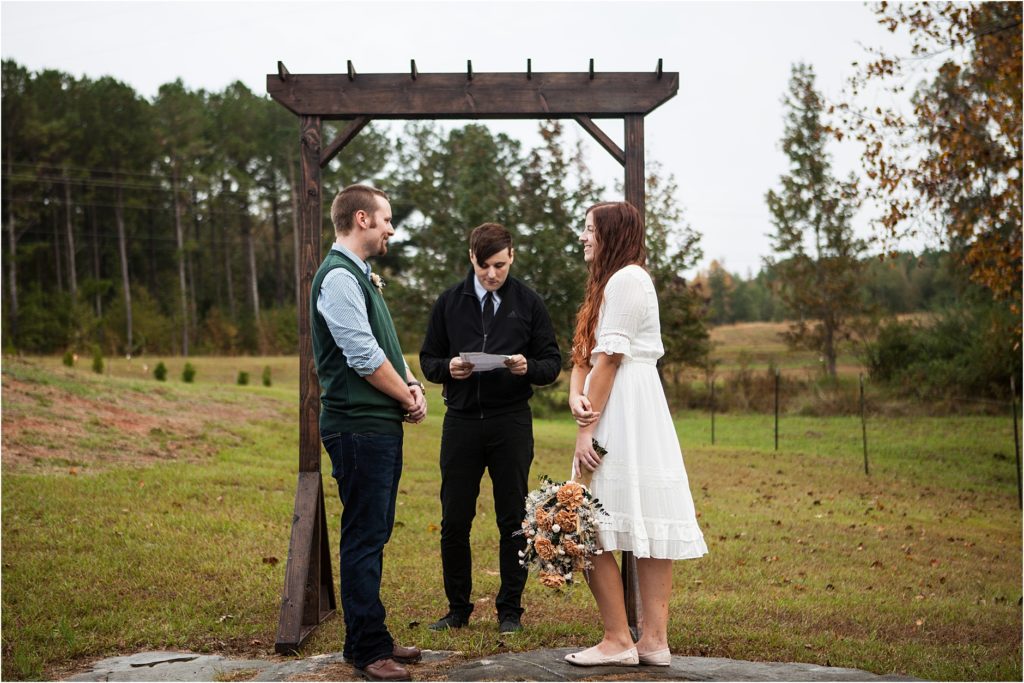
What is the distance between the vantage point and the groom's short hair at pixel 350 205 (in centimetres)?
424

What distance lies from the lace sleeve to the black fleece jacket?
819 millimetres

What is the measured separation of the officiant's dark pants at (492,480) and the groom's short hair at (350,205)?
1230 mm

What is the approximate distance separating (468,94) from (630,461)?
2.59m

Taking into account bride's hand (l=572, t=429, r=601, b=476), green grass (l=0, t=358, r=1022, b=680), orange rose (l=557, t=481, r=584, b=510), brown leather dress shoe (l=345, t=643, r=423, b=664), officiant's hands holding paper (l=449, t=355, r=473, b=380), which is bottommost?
green grass (l=0, t=358, r=1022, b=680)

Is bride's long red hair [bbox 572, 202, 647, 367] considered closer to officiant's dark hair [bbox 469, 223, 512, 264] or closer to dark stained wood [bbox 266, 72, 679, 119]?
officiant's dark hair [bbox 469, 223, 512, 264]

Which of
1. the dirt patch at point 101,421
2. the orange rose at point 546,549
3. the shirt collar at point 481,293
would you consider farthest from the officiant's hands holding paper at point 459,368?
the dirt patch at point 101,421

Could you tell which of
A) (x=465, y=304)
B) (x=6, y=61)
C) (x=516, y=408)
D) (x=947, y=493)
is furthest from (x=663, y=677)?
(x=6, y=61)

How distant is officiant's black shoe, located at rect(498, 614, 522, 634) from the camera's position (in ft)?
16.0

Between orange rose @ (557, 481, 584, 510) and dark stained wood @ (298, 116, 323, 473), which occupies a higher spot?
dark stained wood @ (298, 116, 323, 473)

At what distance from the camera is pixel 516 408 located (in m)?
4.89

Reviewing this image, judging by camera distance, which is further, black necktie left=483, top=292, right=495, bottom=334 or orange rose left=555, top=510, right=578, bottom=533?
black necktie left=483, top=292, right=495, bottom=334

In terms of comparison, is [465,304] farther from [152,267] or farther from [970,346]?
[152,267]

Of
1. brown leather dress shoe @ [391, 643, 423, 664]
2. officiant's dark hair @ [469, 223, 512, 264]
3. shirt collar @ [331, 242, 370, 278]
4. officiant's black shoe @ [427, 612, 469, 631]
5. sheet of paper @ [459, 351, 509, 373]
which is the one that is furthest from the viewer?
officiant's black shoe @ [427, 612, 469, 631]

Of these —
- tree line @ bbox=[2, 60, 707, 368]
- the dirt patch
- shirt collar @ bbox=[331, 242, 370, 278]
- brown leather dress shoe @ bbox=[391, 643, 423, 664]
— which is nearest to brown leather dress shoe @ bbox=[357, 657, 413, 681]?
brown leather dress shoe @ bbox=[391, 643, 423, 664]
